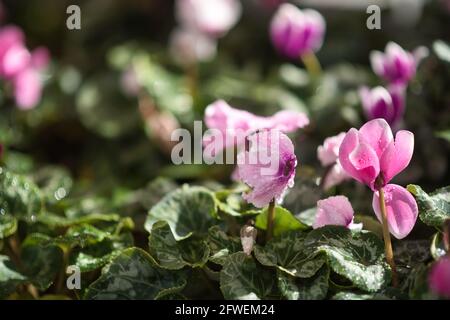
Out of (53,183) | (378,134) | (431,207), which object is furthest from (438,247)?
(53,183)

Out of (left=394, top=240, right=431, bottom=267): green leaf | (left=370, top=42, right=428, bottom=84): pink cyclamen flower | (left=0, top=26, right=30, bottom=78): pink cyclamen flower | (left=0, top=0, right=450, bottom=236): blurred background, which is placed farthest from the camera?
(left=0, top=26, right=30, bottom=78): pink cyclamen flower

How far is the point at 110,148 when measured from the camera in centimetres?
176

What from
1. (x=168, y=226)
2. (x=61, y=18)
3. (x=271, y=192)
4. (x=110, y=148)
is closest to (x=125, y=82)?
(x=110, y=148)

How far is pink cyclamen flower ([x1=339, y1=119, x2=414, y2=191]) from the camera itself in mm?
836

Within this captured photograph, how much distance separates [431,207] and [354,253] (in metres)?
0.12

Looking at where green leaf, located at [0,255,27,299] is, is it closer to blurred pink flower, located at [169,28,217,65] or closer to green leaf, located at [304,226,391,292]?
green leaf, located at [304,226,391,292]

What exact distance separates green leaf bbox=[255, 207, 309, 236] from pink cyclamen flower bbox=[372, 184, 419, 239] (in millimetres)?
149

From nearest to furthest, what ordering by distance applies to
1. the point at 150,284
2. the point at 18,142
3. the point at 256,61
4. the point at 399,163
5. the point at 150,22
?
the point at 399,163 → the point at 150,284 → the point at 18,142 → the point at 256,61 → the point at 150,22

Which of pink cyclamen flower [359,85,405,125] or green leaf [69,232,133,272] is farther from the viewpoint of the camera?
pink cyclamen flower [359,85,405,125]

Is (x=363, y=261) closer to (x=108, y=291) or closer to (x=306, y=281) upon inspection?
(x=306, y=281)

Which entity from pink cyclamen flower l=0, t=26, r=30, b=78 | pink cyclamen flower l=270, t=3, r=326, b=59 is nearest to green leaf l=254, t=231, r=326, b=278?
pink cyclamen flower l=270, t=3, r=326, b=59

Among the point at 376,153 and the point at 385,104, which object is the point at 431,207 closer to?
the point at 376,153

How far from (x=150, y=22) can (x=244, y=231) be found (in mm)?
1380

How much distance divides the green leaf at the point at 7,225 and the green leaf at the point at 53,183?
147mm
